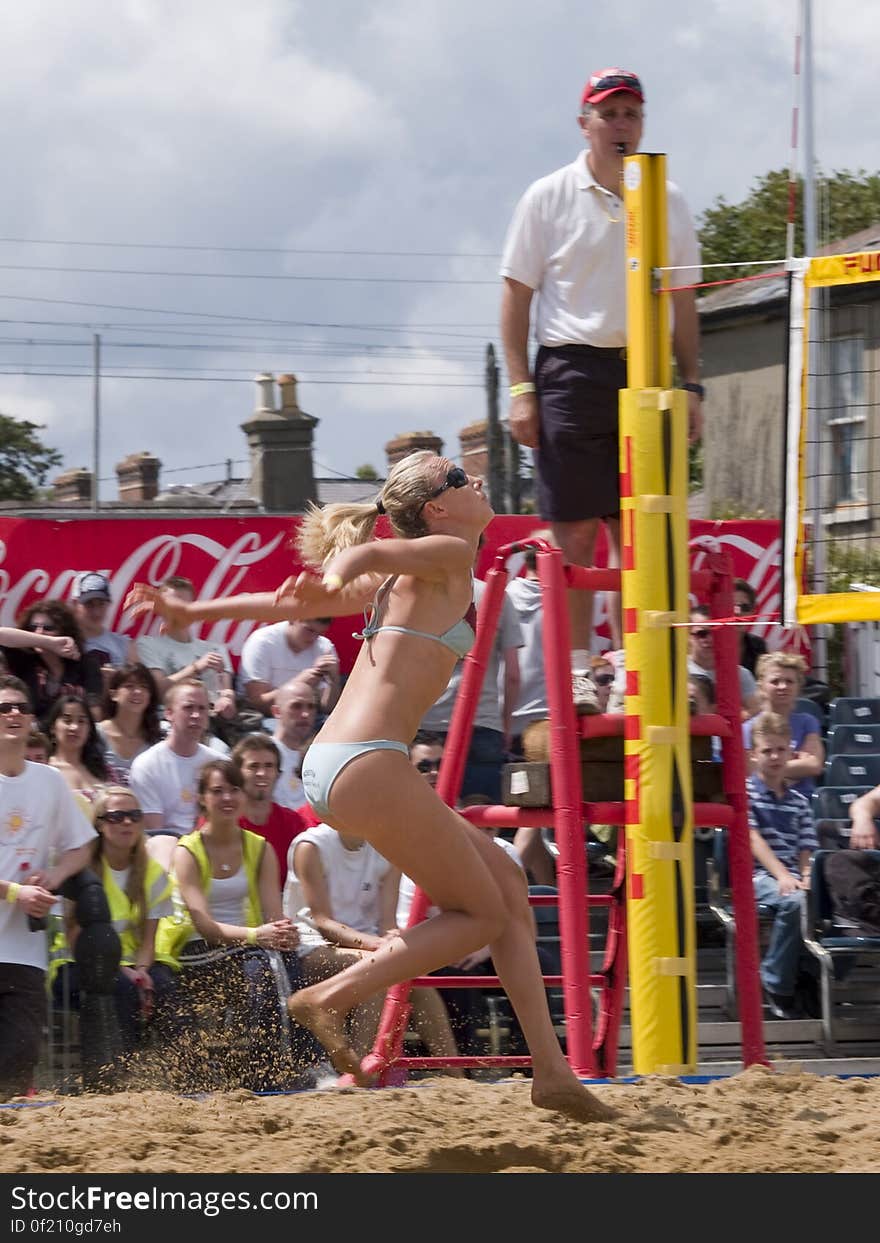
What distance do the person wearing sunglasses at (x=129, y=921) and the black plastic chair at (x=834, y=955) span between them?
2885mm

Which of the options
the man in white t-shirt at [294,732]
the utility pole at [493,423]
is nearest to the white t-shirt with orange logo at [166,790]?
the man in white t-shirt at [294,732]

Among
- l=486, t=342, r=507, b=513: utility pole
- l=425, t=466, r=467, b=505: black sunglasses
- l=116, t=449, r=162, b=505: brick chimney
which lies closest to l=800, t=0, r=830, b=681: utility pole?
l=425, t=466, r=467, b=505: black sunglasses

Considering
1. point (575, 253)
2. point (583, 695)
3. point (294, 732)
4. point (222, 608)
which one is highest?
point (575, 253)

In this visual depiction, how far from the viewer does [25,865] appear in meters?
6.98

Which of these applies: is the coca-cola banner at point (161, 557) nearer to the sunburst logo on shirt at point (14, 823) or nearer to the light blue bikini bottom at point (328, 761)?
the sunburst logo on shirt at point (14, 823)

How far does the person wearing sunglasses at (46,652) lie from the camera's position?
29.8 feet

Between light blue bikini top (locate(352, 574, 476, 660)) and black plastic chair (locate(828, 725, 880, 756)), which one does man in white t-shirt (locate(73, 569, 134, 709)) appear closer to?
black plastic chair (locate(828, 725, 880, 756))

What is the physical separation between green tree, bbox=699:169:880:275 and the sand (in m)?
38.0

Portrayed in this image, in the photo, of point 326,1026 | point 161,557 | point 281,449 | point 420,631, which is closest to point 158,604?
point 420,631

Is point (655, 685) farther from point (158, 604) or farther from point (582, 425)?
point (158, 604)

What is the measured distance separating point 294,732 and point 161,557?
393 cm

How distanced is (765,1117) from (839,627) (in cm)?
1167
